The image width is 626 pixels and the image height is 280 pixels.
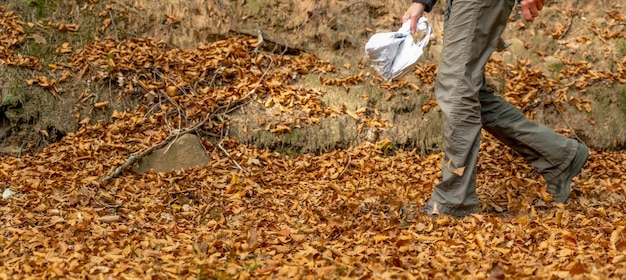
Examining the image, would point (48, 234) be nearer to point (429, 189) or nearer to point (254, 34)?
point (429, 189)

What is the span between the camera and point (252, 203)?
4.39 meters

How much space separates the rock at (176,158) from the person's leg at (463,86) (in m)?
1.96

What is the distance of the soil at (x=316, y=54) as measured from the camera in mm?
5320

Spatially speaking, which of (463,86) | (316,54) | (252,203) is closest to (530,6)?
(463,86)

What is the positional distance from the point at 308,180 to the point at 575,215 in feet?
6.17

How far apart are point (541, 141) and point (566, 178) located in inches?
12.2

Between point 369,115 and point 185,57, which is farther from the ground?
point 185,57

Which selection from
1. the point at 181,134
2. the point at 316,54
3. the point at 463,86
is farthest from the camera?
the point at 316,54

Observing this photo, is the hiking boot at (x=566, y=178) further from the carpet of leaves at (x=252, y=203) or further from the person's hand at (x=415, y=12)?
the person's hand at (x=415, y=12)

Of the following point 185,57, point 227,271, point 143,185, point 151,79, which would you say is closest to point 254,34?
point 185,57

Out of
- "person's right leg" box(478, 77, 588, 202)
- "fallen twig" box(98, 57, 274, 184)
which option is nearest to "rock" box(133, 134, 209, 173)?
"fallen twig" box(98, 57, 274, 184)

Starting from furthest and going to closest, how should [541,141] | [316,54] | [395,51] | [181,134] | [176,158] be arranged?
1. [316,54]
2. [181,134]
3. [176,158]
4. [541,141]
5. [395,51]

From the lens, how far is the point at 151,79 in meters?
5.55

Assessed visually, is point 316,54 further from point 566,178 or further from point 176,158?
point 566,178
